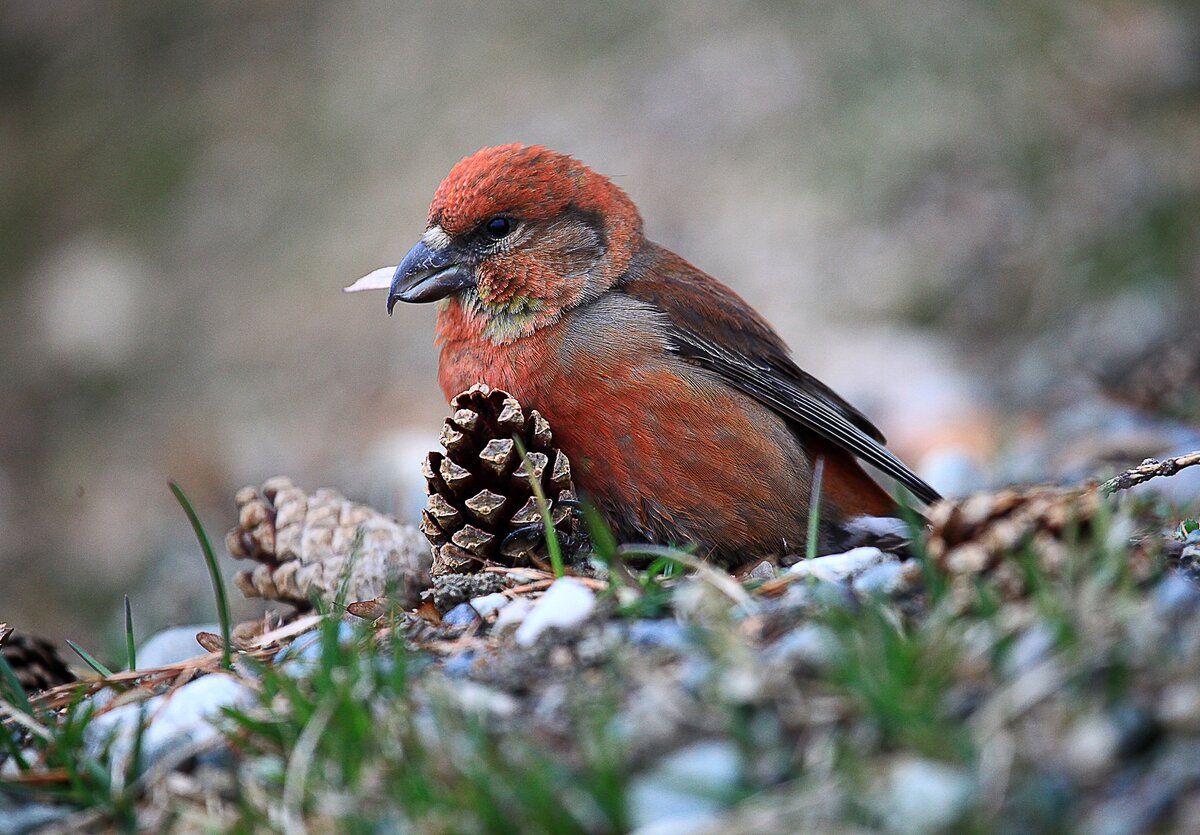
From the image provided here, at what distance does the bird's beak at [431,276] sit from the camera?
353 centimetres

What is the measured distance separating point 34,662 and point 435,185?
487 cm

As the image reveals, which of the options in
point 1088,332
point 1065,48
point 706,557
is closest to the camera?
point 706,557

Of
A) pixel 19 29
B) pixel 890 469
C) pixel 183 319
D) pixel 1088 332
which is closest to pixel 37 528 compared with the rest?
pixel 183 319

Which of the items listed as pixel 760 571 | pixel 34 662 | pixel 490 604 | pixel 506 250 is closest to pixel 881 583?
pixel 490 604

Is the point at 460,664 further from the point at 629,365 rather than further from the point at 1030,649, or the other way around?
the point at 629,365

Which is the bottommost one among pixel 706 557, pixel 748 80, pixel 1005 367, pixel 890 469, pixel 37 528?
pixel 37 528

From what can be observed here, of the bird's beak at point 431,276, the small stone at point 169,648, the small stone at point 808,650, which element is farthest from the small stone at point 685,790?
the bird's beak at point 431,276

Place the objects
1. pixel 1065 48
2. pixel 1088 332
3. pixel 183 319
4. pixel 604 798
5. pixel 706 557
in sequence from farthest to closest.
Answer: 1. pixel 183 319
2. pixel 1065 48
3. pixel 1088 332
4. pixel 706 557
5. pixel 604 798

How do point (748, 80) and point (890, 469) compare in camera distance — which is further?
point (748, 80)

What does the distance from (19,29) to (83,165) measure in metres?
1.43

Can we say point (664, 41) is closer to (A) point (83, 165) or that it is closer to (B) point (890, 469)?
(A) point (83, 165)

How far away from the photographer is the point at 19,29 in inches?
351

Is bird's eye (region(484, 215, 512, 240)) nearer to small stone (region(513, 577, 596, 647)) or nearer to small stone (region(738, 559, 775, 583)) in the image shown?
small stone (region(738, 559, 775, 583))

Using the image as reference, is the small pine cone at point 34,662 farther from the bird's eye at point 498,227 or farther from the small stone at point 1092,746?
the small stone at point 1092,746
